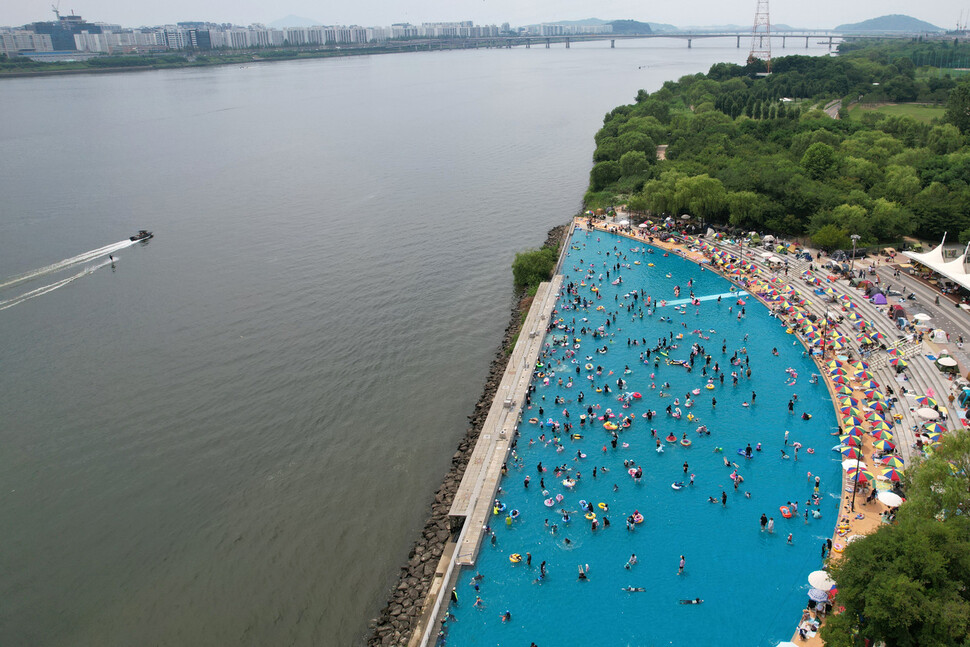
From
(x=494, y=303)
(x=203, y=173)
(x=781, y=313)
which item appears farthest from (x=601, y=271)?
(x=203, y=173)

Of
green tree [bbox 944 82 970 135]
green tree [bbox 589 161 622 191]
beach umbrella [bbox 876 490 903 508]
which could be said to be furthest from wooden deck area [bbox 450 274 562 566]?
green tree [bbox 944 82 970 135]

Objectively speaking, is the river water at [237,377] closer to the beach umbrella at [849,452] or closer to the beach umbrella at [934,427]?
the beach umbrella at [849,452]

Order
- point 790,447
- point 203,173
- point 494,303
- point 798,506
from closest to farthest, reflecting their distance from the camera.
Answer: point 798,506 → point 790,447 → point 494,303 → point 203,173

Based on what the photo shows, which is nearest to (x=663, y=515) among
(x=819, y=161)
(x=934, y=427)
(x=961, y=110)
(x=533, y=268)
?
(x=934, y=427)

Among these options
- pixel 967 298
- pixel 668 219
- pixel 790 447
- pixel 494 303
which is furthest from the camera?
pixel 668 219

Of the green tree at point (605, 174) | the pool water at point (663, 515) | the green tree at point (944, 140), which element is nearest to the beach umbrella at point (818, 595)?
the pool water at point (663, 515)

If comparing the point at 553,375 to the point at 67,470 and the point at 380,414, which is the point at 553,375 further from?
the point at 67,470

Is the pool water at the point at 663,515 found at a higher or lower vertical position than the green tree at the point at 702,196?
lower

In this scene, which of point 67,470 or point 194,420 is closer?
point 67,470
